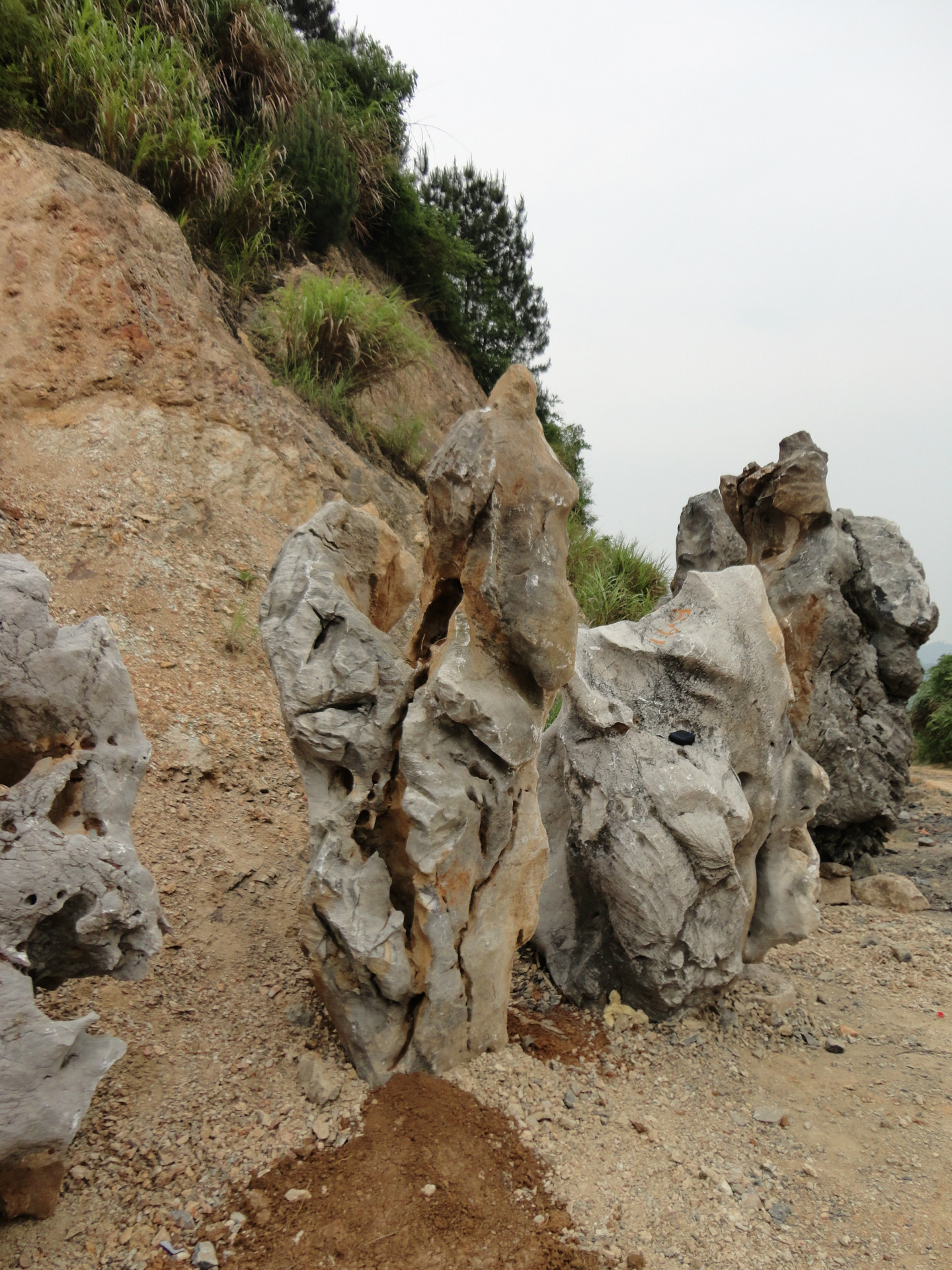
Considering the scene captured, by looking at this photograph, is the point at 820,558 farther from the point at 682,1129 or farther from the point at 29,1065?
the point at 29,1065

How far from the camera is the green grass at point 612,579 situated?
8.40 metres

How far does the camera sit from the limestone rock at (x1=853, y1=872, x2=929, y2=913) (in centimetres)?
503

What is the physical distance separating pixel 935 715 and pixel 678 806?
7634 millimetres

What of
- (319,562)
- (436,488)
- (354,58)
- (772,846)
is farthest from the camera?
(354,58)

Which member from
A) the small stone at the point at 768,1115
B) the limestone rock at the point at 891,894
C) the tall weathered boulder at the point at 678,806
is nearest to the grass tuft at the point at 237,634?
the tall weathered boulder at the point at 678,806

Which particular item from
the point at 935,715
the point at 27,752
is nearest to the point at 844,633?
the point at 27,752

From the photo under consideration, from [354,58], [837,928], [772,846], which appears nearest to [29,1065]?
[772,846]

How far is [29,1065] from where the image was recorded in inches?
77.2

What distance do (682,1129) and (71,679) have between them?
7.87 feet

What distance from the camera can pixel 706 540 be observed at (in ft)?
18.6

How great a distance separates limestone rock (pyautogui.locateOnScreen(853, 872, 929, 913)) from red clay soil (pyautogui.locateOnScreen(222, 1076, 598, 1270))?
133 inches

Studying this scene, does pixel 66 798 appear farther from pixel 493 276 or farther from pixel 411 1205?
pixel 493 276

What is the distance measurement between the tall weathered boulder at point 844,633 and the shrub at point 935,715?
404 centimetres

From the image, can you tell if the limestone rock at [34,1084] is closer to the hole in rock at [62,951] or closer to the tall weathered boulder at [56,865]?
the tall weathered boulder at [56,865]
